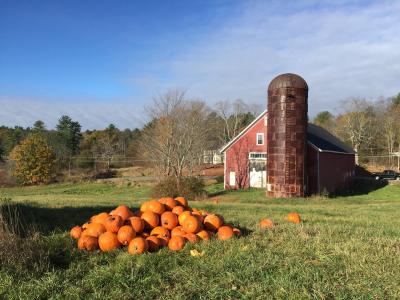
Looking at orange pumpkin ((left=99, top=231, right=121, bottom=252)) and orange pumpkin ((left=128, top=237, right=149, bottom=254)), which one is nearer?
orange pumpkin ((left=128, top=237, right=149, bottom=254))

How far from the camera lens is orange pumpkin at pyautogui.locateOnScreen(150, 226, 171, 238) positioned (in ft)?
21.7

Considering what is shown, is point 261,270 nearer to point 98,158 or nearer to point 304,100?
point 304,100

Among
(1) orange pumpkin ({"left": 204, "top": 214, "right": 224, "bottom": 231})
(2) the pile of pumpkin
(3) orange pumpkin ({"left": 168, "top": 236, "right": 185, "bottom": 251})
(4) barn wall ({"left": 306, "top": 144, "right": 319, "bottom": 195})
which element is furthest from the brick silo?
(3) orange pumpkin ({"left": 168, "top": 236, "right": 185, "bottom": 251})

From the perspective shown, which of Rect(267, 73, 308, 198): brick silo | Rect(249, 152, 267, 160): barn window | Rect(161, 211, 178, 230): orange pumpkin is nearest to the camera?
Rect(161, 211, 178, 230): orange pumpkin

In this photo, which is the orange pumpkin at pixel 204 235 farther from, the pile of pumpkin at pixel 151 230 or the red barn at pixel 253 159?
the red barn at pixel 253 159

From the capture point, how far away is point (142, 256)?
570cm

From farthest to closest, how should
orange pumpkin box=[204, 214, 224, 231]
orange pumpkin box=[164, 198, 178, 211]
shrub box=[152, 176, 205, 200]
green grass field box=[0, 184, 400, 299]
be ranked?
shrub box=[152, 176, 205, 200] < orange pumpkin box=[164, 198, 178, 211] < orange pumpkin box=[204, 214, 224, 231] < green grass field box=[0, 184, 400, 299]

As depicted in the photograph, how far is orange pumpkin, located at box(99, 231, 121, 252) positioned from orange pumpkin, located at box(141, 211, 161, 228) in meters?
0.72

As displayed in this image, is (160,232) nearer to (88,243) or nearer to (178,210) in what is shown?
(178,210)

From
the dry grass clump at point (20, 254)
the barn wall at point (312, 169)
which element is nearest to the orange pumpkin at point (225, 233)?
the dry grass clump at point (20, 254)

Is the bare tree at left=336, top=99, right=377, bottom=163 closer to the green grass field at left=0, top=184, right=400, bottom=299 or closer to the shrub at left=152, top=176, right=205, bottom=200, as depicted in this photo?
the shrub at left=152, top=176, right=205, bottom=200

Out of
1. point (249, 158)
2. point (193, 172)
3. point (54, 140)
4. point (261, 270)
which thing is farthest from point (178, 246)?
point (54, 140)

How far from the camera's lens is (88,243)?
6258 millimetres

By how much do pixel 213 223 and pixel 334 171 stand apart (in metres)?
27.8
